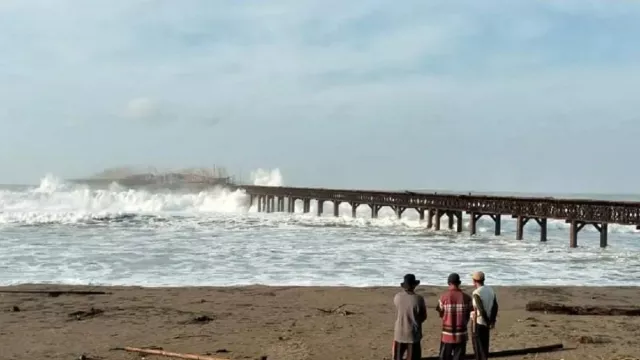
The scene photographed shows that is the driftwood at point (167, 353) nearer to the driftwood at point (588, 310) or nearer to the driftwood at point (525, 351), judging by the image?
the driftwood at point (525, 351)

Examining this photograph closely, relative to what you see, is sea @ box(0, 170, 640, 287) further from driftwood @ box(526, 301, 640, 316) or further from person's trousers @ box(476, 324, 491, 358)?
person's trousers @ box(476, 324, 491, 358)

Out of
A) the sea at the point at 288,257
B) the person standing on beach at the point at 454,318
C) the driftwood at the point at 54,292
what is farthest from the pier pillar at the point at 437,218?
the person standing on beach at the point at 454,318

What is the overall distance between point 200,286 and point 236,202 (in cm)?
7098

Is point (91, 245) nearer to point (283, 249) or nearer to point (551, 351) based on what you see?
point (283, 249)

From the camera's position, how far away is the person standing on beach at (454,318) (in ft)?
26.4

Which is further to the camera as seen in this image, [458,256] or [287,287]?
[458,256]

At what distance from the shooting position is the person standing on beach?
8.05 metres

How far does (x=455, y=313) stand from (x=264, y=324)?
5.71 meters

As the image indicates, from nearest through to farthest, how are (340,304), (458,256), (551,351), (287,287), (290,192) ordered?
1. (551,351)
2. (340,304)
3. (287,287)
4. (458,256)
5. (290,192)

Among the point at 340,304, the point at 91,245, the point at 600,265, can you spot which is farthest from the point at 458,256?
the point at 91,245

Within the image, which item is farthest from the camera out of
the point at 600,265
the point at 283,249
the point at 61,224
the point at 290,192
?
the point at 290,192

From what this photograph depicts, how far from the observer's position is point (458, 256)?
27.5 metres

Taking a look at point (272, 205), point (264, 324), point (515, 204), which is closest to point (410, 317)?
point (264, 324)

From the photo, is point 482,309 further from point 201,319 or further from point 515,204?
point 515,204
